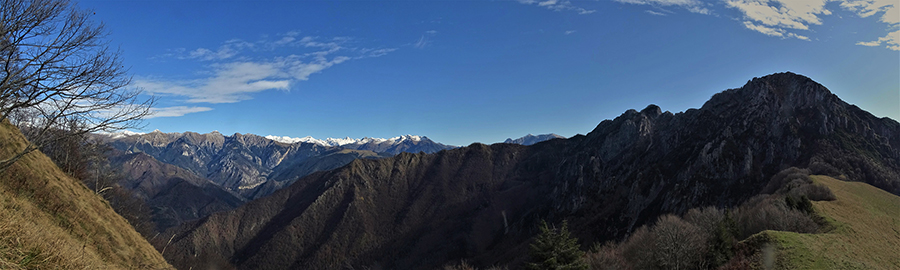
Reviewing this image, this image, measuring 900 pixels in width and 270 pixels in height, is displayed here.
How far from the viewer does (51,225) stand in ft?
62.1

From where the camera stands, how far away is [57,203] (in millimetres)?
24156

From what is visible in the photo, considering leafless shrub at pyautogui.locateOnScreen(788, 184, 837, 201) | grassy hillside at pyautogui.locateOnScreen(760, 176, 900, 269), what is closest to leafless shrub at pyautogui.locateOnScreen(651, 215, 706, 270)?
grassy hillside at pyautogui.locateOnScreen(760, 176, 900, 269)

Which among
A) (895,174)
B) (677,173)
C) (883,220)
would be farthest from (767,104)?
(883,220)

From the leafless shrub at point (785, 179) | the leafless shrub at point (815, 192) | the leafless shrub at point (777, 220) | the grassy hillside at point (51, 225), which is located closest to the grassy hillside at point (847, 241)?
A: the leafless shrub at point (815, 192)

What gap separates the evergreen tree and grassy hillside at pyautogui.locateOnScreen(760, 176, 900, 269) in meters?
17.8

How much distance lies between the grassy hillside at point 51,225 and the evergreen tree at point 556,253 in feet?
122

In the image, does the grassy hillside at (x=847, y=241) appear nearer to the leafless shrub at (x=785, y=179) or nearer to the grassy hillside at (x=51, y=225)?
the leafless shrub at (x=785, y=179)

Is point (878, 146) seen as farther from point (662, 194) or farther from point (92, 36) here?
point (92, 36)

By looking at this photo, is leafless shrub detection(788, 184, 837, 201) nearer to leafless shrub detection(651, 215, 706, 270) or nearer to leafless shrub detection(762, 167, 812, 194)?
leafless shrub detection(762, 167, 812, 194)

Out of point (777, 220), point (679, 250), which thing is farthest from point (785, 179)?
point (679, 250)

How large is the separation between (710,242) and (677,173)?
109 meters

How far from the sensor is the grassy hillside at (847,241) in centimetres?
2833

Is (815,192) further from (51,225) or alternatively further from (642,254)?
(51,225)

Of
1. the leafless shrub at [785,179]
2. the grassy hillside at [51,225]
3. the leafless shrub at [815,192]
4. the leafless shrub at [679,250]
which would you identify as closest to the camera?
the grassy hillside at [51,225]
